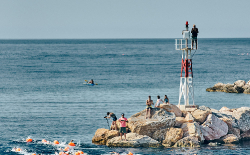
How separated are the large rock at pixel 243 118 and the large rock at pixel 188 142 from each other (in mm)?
4821

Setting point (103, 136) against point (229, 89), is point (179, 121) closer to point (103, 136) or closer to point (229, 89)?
point (103, 136)

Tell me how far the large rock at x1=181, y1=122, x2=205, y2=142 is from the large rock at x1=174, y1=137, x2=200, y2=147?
33 centimetres

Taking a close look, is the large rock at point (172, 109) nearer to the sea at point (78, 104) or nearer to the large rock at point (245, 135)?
the sea at point (78, 104)

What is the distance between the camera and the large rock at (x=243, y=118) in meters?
31.5

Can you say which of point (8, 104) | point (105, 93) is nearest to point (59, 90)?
point (105, 93)

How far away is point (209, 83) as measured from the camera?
222 feet

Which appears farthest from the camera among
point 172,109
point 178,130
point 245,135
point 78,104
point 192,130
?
point 78,104

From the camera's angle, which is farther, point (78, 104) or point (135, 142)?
point (78, 104)

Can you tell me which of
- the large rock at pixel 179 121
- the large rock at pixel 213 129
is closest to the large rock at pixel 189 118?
the large rock at pixel 179 121

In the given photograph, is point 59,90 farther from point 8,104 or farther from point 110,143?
point 110,143

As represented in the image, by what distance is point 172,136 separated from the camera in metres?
28.8

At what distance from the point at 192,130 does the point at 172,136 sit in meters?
1.58

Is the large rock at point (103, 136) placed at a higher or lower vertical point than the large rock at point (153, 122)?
lower

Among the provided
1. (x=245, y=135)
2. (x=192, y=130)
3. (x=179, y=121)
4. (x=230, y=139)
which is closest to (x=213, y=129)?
(x=230, y=139)
